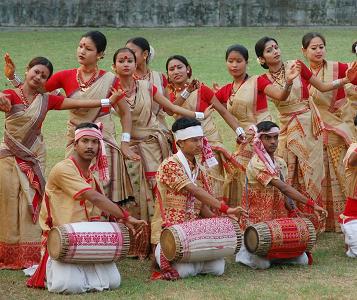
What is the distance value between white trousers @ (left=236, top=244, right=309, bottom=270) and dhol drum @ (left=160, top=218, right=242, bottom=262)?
A: 13.8 inches

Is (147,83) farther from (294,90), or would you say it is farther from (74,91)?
(294,90)

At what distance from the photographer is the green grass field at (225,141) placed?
6387 millimetres

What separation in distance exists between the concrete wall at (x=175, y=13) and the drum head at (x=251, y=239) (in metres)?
14.3

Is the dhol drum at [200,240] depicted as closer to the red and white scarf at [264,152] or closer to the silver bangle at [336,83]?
the red and white scarf at [264,152]

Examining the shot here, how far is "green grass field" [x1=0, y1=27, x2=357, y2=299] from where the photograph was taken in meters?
6.39

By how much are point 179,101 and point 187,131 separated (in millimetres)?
1142

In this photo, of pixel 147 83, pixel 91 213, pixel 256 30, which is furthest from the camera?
pixel 256 30

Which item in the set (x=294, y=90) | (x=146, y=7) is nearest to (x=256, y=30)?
(x=146, y=7)

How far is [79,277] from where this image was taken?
21.1 feet

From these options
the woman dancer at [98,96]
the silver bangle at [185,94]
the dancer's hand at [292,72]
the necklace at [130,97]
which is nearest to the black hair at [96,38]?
the woman dancer at [98,96]

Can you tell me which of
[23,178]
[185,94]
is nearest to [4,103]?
[23,178]

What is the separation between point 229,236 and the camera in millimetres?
6797

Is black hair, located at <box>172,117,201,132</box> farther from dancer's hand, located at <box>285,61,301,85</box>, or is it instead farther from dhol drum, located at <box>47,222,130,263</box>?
dancer's hand, located at <box>285,61,301,85</box>

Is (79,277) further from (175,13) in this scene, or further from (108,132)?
(175,13)
